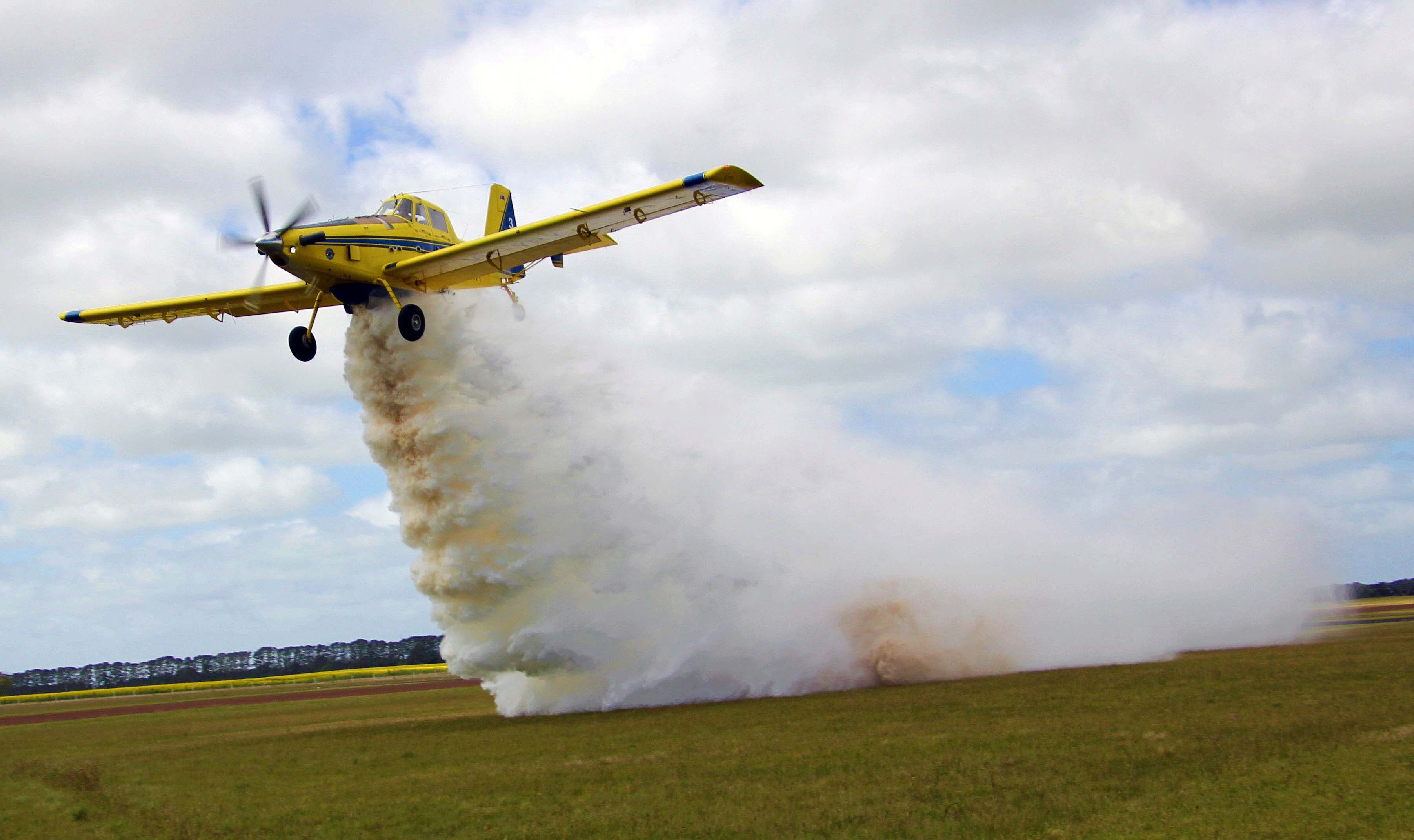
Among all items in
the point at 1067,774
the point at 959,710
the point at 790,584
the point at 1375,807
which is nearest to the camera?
the point at 1375,807

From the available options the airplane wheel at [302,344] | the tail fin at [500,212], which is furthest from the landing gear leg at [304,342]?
the tail fin at [500,212]

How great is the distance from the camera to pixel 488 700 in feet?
155

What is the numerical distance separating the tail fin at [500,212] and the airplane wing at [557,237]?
14.9ft

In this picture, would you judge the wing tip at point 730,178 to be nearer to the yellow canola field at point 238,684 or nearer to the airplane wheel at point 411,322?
the airplane wheel at point 411,322

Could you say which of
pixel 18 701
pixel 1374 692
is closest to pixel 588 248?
pixel 1374 692

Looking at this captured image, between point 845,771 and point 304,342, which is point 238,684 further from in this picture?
point 845,771

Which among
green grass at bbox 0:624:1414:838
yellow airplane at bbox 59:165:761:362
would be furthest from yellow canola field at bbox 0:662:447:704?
Answer: yellow airplane at bbox 59:165:761:362

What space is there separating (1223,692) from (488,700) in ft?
104

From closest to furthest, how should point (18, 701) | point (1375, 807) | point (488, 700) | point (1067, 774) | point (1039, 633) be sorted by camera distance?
point (1375, 807), point (1067, 774), point (1039, 633), point (488, 700), point (18, 701)

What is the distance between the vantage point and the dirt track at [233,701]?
59.2 metres

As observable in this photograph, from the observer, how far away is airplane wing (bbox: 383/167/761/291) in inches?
885

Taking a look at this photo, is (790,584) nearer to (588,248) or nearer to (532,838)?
(588,248)

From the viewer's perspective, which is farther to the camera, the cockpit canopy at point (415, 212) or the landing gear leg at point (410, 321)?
the cockpit canopy at point (415, 212)

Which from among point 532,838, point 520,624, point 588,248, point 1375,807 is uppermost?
point 588,248
